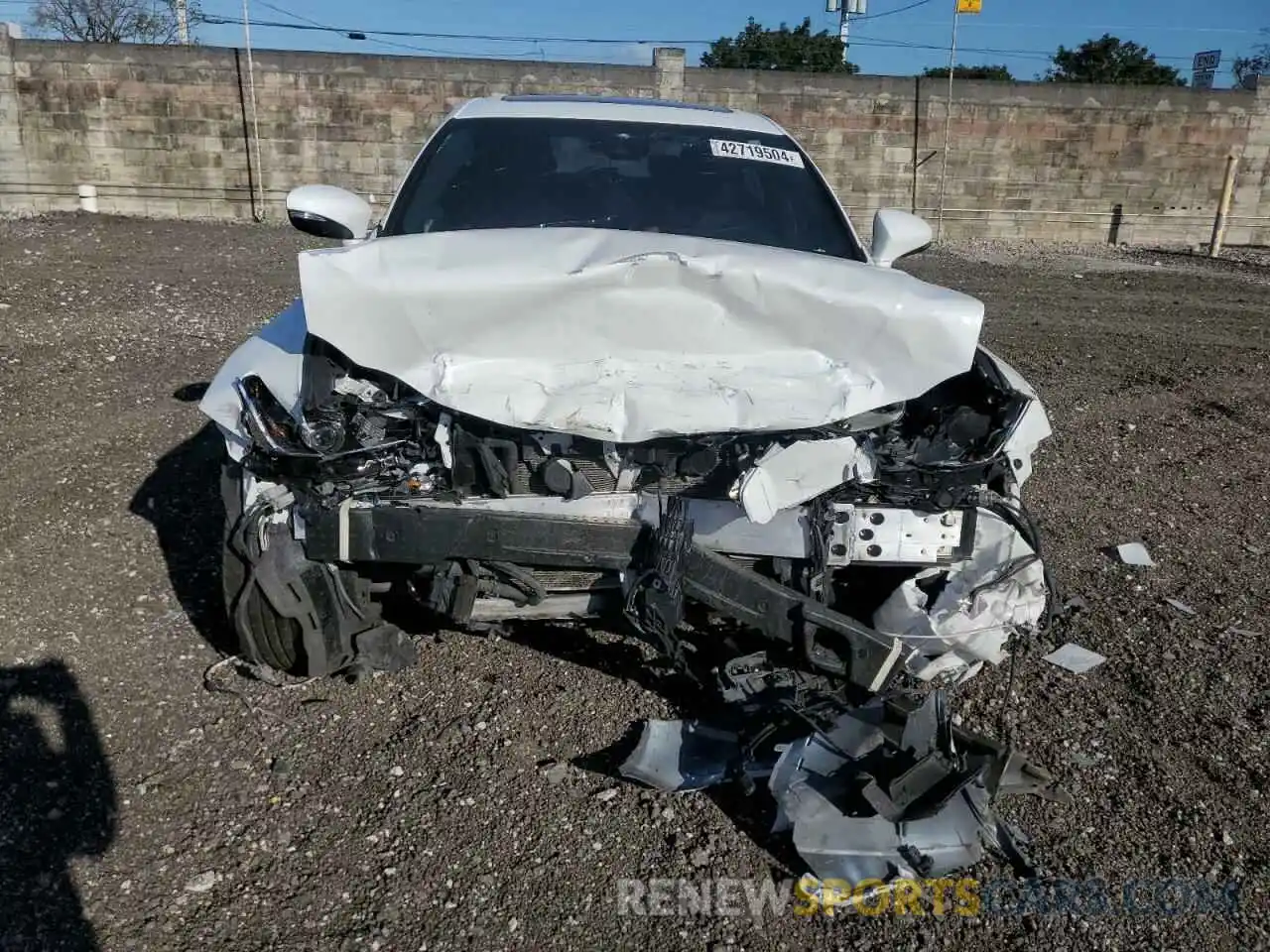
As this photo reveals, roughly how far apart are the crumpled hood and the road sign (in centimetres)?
2233

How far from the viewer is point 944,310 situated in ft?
8.93

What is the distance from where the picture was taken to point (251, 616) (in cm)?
315

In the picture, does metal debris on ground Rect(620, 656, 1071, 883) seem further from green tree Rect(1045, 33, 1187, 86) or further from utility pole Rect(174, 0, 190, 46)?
green tree Rect(1045, 33, 1187, 86)

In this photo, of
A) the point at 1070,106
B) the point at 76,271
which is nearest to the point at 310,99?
the point at 76,271

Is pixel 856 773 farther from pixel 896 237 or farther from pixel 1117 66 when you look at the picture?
pixel 1117 66

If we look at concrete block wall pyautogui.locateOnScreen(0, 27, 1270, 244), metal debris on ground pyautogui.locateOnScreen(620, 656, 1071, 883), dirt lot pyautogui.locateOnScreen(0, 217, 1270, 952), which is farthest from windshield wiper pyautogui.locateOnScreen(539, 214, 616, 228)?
concrete block wall pyautogui.locateOnScreen(0, 27, 1270, 244)

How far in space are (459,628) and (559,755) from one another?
791mm

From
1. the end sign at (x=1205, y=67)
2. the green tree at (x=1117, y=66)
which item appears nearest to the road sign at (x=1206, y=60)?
the end sign at (x=1205, y=67)

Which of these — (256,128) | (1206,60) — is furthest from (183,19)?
(1206,60)

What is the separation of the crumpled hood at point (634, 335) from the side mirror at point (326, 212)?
3.57 ft

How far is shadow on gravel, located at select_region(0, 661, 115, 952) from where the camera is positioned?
2.34 meters

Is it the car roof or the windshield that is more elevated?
the car roof

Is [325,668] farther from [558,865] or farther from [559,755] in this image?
[558,865]

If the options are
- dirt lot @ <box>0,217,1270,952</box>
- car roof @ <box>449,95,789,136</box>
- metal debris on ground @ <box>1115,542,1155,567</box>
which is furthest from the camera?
metal debris on ground @ <box>1115,542,1155,567</box>
